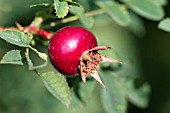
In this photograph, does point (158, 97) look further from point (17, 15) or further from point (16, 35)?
point (16, 35)

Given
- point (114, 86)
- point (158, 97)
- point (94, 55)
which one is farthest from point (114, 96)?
point (158, 97)

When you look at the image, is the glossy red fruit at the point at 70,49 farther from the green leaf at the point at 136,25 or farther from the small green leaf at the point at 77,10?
the green leaf at the point at 136,25

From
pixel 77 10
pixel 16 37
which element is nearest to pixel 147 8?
pixel 77 10

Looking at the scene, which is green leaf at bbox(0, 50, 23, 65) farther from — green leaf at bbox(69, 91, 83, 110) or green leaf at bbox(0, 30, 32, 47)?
green leaf at bbox(69, 91, 83, 110)

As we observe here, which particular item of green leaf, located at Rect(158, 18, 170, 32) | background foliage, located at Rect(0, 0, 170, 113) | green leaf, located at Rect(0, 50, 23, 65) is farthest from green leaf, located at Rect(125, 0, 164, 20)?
green leaf, located at Rect(0, 50, 23, 65)

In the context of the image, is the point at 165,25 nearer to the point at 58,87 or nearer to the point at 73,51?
the point at 73,51

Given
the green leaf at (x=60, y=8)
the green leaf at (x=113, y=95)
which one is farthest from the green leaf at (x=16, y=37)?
the green leaf at (x=113, y=95)
